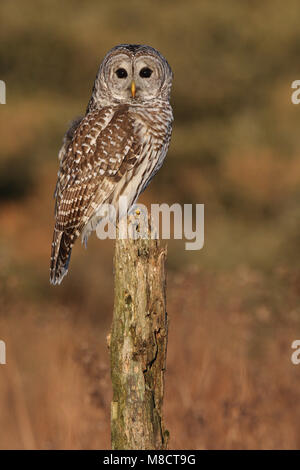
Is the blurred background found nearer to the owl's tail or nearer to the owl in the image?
the owl's tail

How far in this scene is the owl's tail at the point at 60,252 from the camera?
216 inches

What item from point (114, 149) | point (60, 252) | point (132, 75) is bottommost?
point (60, 252)

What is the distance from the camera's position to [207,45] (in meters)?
24.3

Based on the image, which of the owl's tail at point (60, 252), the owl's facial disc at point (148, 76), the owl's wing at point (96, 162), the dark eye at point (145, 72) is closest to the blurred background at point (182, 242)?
the owl's tail at point (60, 252)

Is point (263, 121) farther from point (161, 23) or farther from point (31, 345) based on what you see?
point (31, 345)

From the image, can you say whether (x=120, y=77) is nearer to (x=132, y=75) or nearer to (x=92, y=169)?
(x=132, y=75)

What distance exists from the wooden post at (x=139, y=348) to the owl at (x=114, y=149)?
3.66 ft

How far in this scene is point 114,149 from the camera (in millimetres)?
5480

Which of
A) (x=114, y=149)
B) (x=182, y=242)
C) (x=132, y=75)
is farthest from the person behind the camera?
(x=182, y=242)

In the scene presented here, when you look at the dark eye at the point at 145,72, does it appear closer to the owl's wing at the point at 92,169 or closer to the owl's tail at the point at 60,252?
the owl's wing at the point at 92,169

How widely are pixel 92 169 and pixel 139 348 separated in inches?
67.5

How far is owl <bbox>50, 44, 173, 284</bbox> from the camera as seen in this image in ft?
18.0

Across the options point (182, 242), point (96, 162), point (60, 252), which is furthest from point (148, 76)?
point (182, 242)

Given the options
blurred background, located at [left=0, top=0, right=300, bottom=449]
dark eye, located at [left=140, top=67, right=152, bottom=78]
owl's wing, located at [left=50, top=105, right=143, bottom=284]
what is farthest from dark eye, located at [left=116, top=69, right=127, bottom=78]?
blurred background, located at [left=0, top=0, right=300, bottom=449]
